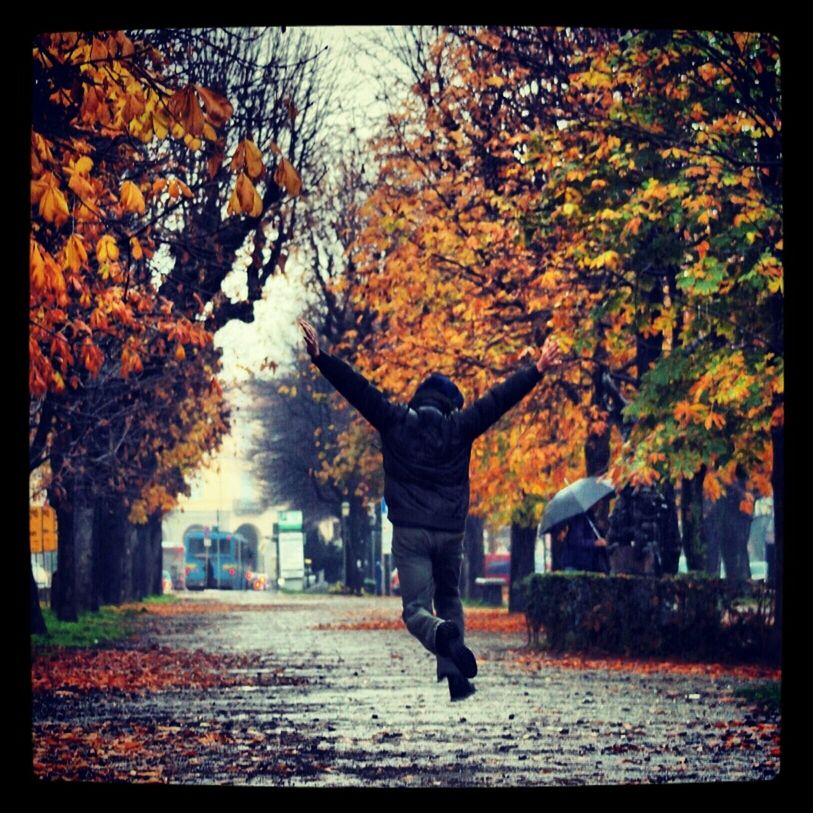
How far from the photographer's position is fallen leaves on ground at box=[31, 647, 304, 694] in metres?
16.6

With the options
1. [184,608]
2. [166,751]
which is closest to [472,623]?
[184,608]

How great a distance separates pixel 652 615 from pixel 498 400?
9.97 meters

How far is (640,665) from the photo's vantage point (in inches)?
734

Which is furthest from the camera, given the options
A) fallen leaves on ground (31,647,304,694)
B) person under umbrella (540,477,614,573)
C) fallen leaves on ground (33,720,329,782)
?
person under umbrella (540,477,614,573)

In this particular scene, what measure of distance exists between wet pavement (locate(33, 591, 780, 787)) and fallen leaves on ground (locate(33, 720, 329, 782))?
0.09 feet

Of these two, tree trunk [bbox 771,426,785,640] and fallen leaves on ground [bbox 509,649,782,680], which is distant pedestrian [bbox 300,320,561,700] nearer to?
tree trunk [bbox 771,426,785,640]

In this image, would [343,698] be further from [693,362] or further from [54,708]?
[693,362]

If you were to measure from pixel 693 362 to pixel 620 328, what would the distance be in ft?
5.60

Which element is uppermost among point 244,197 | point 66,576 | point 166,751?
point 244,197

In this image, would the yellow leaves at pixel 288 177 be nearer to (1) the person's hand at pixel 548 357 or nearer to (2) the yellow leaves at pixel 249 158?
(2) the yellow leaves at pixel 249 158

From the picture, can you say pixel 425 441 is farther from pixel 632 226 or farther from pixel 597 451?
pixel 597 451

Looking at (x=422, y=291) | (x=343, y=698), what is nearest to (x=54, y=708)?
(x=343, y=698)

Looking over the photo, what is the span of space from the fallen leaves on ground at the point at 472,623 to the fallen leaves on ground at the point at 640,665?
5.40 meters

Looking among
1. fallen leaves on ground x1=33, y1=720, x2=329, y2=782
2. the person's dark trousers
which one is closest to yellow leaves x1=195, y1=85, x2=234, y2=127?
the person's dark trousers
